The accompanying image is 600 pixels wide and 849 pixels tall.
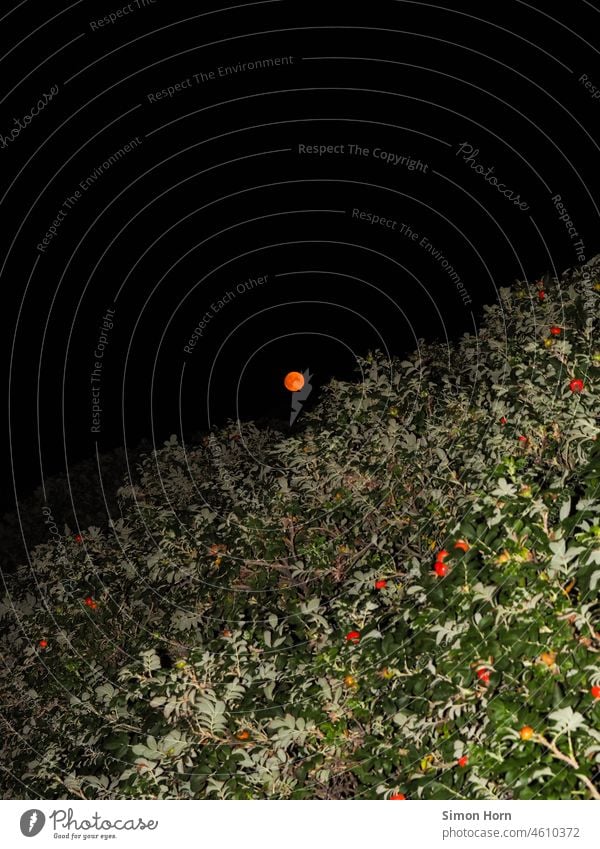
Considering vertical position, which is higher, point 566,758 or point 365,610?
point 365,610

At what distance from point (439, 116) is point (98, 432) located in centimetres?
1340

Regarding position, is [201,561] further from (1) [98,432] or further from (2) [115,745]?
(1) [98,432]

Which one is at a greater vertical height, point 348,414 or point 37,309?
point 37,309

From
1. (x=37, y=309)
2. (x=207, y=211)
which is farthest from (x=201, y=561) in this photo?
(x=37, y=309)

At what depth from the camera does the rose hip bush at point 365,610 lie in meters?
4.58

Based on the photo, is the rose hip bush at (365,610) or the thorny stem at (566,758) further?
the rose hip bush at (365,610)

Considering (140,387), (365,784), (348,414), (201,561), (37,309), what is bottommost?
(365,784)

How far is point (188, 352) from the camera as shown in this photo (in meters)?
21.5

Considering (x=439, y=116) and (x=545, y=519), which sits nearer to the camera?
(x=545, y=519)

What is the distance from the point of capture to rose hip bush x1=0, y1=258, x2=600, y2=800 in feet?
15.0

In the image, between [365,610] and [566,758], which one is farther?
[365,610]

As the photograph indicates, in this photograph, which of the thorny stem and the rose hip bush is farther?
the rose hip bush

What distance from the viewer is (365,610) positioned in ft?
19.2

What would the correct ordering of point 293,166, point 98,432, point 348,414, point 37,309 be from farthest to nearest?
point 98,432
point 37,309
point 293,166
point 348,414
